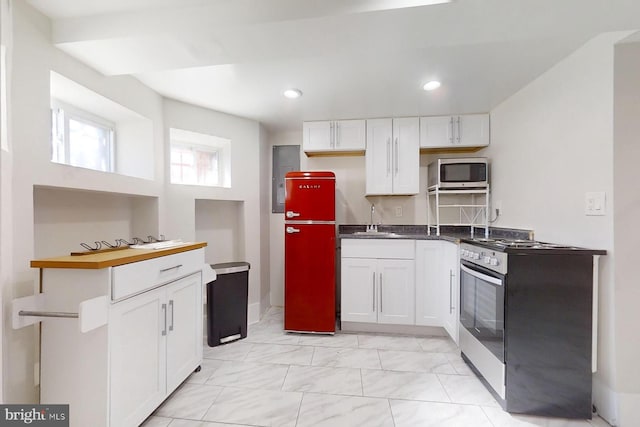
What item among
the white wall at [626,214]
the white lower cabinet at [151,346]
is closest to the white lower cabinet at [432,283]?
the white wall at [626,214]

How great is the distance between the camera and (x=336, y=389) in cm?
174

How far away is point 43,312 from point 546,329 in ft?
8.73

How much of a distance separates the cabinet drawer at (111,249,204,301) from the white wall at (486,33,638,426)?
103 inches

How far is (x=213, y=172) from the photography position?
9.58 ft

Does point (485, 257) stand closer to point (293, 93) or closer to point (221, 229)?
point (293, 93)

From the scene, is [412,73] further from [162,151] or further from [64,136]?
[64,136]

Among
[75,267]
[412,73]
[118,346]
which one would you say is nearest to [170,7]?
[75,267]

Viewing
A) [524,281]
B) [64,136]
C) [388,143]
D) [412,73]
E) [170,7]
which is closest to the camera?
[170,7]

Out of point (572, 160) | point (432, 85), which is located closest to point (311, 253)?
point (432, 85)

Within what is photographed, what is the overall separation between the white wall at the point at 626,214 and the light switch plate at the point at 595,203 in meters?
0.05

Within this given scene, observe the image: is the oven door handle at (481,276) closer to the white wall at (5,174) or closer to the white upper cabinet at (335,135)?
the white upper cabinet at (335,135)

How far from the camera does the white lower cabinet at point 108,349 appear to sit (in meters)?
1.18

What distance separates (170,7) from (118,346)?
1745mm

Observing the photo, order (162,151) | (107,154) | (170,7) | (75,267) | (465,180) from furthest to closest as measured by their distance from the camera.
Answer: (465,180) < (162,151) < (107,154) < (170,7) < (75,267)
